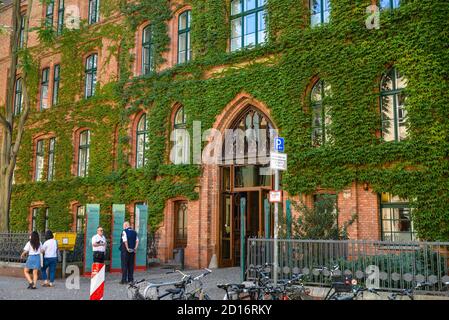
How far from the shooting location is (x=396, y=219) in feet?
50.5

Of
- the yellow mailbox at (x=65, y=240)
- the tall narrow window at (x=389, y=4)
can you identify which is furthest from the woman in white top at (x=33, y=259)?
the tall narrow window at (x=389, y=4)

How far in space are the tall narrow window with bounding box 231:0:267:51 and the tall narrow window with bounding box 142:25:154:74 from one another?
452 centimetres

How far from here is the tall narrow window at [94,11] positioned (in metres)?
26.1

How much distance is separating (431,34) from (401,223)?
587cm

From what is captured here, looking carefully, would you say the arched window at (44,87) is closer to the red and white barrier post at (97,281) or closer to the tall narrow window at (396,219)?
the tall narrow window at (396,219)

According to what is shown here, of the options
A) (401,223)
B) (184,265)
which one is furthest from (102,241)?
(401,223)

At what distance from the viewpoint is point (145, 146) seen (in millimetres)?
22172

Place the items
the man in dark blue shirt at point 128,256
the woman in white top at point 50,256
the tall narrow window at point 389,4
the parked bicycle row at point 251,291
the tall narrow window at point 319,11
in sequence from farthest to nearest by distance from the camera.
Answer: the tall narrow window at point 319,11
the tall narrow window at point 389,4
the woman in white top at point 50,256
the man in dark blue shirt at point 128,256
the parked bicycle row at point 251,291

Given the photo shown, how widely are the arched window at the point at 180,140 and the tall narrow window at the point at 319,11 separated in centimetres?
668

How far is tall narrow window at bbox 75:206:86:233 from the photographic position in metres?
24.7

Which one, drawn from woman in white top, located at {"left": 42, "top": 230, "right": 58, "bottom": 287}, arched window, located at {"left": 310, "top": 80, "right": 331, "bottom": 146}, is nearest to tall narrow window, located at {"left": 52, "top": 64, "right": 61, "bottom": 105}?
woman in white top, located at {"left": 42, "top": 230, "right": 58, "bottom": 287}

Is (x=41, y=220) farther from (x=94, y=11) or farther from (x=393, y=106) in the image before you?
(x=393, y=106)

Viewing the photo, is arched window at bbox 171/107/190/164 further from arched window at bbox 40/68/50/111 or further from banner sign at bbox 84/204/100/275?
arched window at bbox 40/68/50/111

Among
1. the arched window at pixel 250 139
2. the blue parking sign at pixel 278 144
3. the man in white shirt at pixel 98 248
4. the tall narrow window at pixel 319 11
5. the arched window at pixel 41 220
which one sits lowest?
the man in white shirt at pixel 98 248
